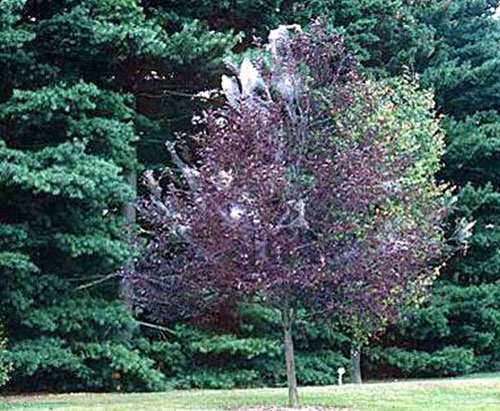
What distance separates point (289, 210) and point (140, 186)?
8545mm

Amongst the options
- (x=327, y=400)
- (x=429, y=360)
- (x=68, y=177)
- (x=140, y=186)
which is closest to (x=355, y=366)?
(x=429, y=360)

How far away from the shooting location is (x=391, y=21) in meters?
18.5

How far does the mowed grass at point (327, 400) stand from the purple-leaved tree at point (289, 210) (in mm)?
1034

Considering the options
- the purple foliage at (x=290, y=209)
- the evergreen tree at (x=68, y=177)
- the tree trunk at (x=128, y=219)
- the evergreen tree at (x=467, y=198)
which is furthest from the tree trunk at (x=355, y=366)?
the purple foliage at (x=290, y=209)

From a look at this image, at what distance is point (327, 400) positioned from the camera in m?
10.3

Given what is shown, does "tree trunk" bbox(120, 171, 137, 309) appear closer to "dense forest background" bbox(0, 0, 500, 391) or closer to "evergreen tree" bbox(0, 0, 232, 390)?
"dense forest background" bbox(0, 0, 500, 391)

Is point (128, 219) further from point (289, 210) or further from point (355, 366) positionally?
point (289, 210)

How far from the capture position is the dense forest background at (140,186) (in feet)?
40.9

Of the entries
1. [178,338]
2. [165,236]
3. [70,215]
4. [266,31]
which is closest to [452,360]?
[178,338]

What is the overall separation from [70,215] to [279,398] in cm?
458

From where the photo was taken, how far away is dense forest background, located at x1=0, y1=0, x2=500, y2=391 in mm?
12477

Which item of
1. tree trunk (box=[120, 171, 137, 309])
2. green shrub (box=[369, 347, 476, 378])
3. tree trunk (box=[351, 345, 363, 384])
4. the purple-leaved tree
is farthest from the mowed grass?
green shrub (box=[369, 347, 476, 378])

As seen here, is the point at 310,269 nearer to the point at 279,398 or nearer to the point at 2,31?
the point at 279,398

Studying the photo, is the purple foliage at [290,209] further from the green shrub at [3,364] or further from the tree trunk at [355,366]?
the tree trunk at [355,366]
